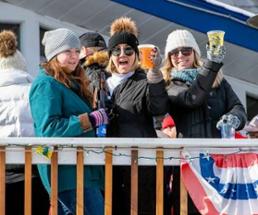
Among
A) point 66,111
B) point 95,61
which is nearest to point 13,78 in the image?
point 95,61

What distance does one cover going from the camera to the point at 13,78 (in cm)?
717

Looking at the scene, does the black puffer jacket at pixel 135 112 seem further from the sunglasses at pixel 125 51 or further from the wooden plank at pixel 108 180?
the wooden plank at pixel 108 180

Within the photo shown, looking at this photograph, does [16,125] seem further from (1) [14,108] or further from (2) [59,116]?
(2) [59,116]

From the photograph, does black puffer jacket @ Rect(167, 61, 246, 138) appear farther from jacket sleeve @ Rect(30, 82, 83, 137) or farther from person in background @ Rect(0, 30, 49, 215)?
person in background @ Rect(0, 30, 49, 215)

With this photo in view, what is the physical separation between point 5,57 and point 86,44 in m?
0.62

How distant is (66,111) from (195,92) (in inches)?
35.0

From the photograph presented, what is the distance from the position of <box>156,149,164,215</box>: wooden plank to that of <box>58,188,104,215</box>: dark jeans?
37 centimetres

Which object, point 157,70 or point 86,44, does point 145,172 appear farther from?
point 86,44

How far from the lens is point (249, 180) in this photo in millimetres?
6273

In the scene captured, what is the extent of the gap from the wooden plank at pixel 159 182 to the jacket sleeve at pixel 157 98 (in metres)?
0.37

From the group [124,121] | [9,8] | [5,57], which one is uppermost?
[9,8]

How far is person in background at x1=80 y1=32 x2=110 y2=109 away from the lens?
682cm

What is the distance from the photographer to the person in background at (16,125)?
7.03 metres

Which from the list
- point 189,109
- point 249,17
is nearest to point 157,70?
point 189,109
